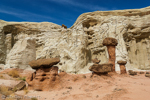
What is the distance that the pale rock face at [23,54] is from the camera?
17.0 metres

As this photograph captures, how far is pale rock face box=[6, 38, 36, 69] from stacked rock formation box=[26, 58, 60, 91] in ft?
38.0

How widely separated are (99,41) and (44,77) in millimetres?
12418

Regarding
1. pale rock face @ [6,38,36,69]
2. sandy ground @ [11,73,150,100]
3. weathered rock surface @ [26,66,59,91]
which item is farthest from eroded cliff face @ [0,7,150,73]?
sandy ground @ [11,73,150,100]

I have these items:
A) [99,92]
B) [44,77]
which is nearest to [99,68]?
[99,92]

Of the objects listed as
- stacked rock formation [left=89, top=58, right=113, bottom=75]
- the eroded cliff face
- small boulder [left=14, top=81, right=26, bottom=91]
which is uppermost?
the eroded cliff face

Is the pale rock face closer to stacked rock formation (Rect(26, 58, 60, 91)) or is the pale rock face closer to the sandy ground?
stacked rock formation (Rect(26, 58, 60, 91))

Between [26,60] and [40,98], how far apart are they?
14.3m

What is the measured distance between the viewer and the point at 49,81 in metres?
6.28

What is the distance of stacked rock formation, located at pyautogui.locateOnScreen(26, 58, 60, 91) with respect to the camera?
20.2ft

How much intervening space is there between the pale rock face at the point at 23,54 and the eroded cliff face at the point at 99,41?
61.8 inches

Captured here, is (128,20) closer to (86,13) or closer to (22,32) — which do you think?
(86,13)

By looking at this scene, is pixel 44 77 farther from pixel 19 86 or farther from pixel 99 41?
pixel 99 41

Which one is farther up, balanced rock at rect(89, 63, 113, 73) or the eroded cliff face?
the eroded cliff face

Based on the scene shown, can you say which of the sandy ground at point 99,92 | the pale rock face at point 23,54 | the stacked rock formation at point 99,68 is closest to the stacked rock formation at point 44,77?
the sandy ground at point 99,92
